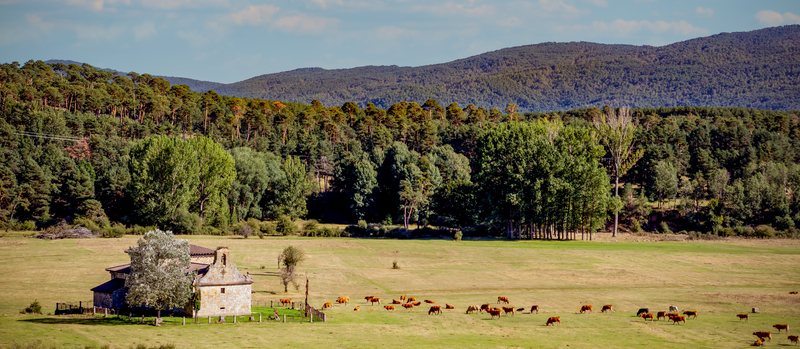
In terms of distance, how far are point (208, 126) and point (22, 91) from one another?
37.6m

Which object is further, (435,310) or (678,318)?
(435,310)

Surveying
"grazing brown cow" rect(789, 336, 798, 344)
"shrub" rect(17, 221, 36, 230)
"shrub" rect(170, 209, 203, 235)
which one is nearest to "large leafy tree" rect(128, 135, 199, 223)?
"shrub" rect(170, 209, 203, 235)

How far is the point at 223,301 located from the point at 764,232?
85835 mm

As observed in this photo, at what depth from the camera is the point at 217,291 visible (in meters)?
44.9

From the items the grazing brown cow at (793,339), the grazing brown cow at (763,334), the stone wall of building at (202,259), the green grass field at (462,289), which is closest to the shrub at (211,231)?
the green grass field at (462,289)

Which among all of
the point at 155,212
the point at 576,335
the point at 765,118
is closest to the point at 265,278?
the point at 576,335

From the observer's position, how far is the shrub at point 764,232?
9619 cm

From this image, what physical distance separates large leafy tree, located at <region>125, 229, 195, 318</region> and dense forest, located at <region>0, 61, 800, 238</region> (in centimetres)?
4934

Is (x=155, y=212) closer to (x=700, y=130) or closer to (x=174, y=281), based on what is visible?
(x=174, y=281)

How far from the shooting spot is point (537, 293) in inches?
2181

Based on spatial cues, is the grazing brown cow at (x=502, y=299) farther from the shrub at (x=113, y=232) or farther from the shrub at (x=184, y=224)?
the shrub at (x=113, y=232)

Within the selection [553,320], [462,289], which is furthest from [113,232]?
[553,320]

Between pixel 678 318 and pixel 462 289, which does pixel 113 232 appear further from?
pixel 678 318

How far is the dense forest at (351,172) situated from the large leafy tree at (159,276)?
162ft
